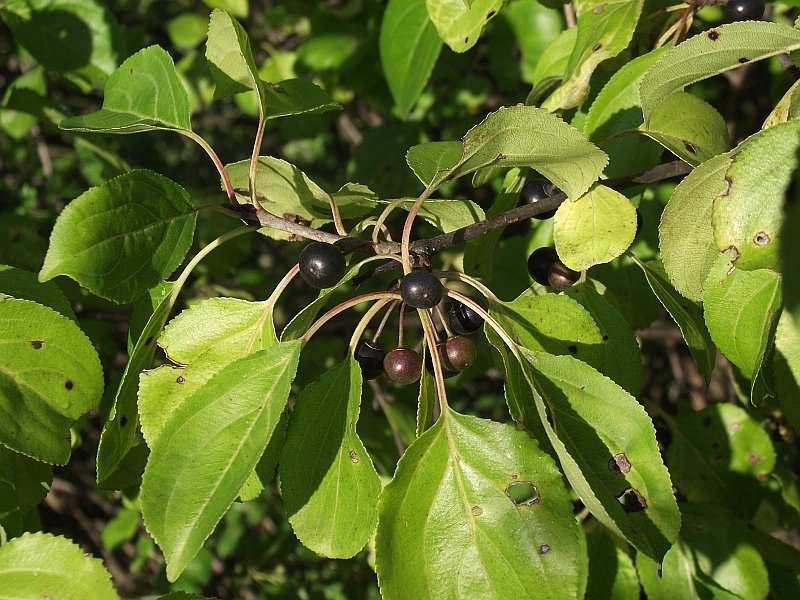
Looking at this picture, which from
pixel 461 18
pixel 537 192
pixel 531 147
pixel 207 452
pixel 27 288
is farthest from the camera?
pixel 461 18

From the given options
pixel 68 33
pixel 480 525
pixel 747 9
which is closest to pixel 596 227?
pixel 480 525

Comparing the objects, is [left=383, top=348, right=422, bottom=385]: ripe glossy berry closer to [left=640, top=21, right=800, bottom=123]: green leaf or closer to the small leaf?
the small leaf

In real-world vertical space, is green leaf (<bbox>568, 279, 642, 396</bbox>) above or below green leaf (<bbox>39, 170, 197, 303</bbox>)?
below

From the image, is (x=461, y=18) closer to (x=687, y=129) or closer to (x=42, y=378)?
(x=687, y=129)

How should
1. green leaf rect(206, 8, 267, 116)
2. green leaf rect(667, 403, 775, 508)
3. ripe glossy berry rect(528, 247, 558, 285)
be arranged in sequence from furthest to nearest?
green leaf rect(667, 403, 775, 508)
ripe glossy berry rect(528, 247, 558, 285)
green leaf rect(206, 8, 267, 116)

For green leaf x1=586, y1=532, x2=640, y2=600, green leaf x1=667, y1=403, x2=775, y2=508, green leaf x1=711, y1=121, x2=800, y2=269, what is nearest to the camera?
green leaf x1=711, y1=121, x2=800, y2=269

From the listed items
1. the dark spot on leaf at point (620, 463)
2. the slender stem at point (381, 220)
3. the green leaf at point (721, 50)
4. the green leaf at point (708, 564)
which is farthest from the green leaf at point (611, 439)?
the green leaf at point (708, 564)

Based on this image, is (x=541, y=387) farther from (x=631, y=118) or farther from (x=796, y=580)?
(x=796, y=580)

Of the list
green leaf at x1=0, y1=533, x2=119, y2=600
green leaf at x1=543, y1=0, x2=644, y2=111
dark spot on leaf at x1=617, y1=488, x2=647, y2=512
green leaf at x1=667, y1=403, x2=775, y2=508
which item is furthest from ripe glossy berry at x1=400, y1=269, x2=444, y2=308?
green leaf at x1=667, y1=403, x2=775, y2=508

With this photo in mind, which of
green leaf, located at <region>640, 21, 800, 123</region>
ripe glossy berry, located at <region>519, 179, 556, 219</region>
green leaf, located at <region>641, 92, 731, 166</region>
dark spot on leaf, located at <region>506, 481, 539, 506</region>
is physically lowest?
dark spot on leaf, located at <region>506, 481, 539, 506</region>
